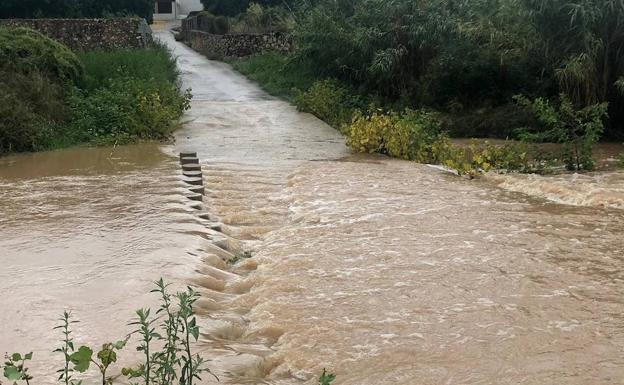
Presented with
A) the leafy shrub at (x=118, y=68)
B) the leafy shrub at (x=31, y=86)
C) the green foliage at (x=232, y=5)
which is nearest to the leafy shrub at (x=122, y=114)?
the leafy shrub at (x=31, y=86)

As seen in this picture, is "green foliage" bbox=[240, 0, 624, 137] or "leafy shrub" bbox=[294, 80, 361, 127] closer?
"green foliage" bbox=[240, 0, 624, 137]

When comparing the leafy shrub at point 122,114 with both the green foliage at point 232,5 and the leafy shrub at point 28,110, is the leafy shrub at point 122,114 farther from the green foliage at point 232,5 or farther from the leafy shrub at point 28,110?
the green foliage at point 232,5

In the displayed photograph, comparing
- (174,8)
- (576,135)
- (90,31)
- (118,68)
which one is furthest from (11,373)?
(174,8)

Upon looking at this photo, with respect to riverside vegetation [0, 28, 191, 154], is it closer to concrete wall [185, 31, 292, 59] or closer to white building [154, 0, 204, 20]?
concrete wall [185, 31, 292, 59]

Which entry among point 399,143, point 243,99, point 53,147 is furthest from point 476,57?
point 53,147

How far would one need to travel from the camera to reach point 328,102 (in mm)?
16812

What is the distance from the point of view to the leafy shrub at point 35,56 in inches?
577

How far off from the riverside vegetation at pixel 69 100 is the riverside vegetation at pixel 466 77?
365 centimetres

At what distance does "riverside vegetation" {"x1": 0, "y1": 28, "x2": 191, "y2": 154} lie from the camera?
42.2 ft

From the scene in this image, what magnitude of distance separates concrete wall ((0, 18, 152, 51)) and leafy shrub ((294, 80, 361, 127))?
7577mm

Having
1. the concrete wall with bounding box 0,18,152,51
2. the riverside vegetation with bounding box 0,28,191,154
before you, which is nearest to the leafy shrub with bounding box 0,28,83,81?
the riverside vegetation with bounding box 0,28,191,154

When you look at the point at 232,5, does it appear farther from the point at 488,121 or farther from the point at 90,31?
the point at 488,121

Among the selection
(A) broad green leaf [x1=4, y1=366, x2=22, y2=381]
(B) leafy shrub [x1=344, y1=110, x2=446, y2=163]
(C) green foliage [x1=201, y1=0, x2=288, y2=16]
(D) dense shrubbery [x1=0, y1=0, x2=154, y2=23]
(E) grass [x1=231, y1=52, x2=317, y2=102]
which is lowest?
(B) leafy shrub [x1=344, y1=110, x2=446, y2=163]

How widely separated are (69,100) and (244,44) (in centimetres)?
1422
